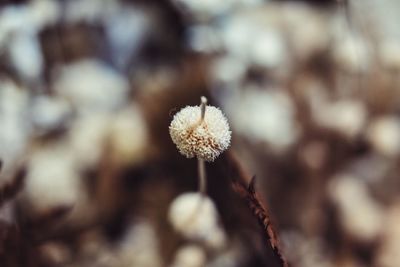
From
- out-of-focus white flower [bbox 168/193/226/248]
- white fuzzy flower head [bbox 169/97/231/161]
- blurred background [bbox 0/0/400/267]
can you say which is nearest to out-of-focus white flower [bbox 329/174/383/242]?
blurred background [bbox 0/0/400/267]

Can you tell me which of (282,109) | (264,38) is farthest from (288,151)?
(264,38)

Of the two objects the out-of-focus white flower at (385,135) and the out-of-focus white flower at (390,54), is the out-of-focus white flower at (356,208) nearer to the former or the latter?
the out-of-focus white flower at (385,135)

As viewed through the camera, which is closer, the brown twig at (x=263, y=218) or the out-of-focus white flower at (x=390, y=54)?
the brown twig at (x=263, y=218)

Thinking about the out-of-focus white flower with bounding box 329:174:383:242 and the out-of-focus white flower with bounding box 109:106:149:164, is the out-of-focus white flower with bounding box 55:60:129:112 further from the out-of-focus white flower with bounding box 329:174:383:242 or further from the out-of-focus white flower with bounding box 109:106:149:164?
the out-of-focus white flower with bounding box 329:174:383:242

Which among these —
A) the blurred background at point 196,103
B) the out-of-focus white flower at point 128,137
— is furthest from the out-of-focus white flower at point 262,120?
the out-of-focus white flower at point 128,137

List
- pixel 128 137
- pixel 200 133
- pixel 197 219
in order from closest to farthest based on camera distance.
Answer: pixel 200 133 → pixel 197 219 → pixel 128 137

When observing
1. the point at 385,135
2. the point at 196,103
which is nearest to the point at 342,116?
the point at 385,135

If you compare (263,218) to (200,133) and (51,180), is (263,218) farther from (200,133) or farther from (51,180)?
(51,180)
